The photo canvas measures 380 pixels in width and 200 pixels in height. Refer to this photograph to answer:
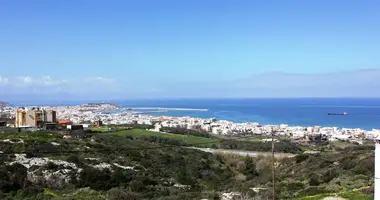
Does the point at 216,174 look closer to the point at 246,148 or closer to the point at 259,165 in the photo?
the point at 259,165

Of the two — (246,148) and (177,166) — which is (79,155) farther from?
(246,148)

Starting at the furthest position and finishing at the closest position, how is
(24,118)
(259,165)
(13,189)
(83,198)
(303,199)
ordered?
(24,118) → (259,165) → (13,189) → (83,198) → (303,199)

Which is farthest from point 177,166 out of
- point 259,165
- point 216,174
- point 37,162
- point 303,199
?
point 303,199

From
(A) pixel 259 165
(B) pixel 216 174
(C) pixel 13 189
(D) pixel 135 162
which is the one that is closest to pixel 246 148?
(A) pixel 259 165

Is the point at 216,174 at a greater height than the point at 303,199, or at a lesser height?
lesser

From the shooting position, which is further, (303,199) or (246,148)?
(246,148)

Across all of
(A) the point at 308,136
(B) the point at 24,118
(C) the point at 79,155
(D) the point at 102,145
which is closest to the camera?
(C) the point at 79,155
